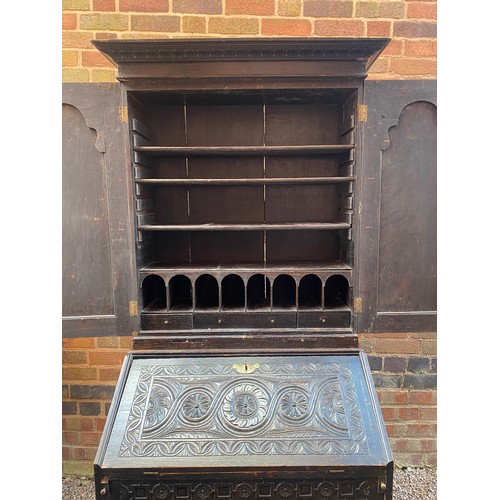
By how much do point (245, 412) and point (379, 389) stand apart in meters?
1.05

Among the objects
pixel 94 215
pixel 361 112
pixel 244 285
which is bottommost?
pixel 244 285

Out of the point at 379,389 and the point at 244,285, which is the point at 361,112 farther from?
the point at 379,389

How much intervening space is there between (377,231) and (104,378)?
Answer: 1.67 metres

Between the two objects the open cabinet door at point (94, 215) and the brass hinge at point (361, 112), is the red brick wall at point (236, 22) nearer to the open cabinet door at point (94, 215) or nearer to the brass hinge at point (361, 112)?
the open cabinet door at point (94, 215)

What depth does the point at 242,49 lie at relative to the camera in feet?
4.65

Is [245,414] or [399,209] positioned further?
[399,209]

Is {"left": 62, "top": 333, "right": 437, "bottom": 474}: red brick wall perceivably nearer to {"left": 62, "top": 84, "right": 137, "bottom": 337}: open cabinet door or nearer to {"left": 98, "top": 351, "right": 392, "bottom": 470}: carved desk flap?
{"left": 62, "top": 84, "right": 137, "bottom": 337}: open cabinet door

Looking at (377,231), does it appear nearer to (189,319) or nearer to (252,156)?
(252,156)

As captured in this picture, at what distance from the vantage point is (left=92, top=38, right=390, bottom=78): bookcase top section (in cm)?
139

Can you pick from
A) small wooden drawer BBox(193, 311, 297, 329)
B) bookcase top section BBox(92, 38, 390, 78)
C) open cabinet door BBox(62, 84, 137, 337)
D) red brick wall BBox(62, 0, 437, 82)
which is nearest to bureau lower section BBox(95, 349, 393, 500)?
small wooden drawer BBox(193, 311, 297, 329)

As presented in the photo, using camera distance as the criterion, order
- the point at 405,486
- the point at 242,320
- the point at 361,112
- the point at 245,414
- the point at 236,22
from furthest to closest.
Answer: the point at 405,486
the point at 236,22
the point at 242,320
the point at 361,112
the point at 245,414

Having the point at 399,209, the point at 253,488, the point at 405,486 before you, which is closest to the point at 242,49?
the point at 399,209

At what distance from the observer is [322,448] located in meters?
1.28

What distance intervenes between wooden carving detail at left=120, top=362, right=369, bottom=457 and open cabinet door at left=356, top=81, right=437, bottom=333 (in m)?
0.52
